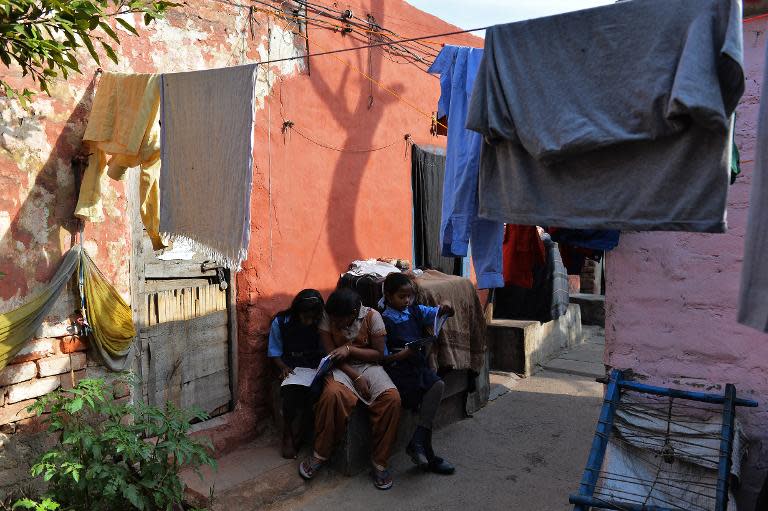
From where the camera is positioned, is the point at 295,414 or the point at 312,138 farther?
the point at 312,138

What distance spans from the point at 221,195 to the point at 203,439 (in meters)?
2.14

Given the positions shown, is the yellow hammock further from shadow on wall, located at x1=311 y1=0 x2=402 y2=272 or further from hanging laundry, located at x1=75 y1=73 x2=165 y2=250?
shadow on wall, located at x1=311 y1=0 x2=402 y2=272

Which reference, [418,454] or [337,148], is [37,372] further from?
[337,148]

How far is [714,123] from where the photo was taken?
6.65ft

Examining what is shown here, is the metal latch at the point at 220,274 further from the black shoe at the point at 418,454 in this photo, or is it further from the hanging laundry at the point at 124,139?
the black shoe at the point at 418,454

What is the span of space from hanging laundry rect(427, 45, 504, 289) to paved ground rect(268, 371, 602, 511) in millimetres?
1816

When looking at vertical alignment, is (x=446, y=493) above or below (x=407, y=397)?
below

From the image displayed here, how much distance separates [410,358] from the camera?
14.8ft

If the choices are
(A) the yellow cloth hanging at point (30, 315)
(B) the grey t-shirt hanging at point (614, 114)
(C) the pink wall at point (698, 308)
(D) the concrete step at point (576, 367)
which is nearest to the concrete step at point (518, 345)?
(D) the concrete step at point (576, 367)

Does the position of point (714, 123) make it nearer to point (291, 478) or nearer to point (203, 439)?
point (291, 478)

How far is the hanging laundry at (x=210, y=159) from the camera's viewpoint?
3074 millimetres

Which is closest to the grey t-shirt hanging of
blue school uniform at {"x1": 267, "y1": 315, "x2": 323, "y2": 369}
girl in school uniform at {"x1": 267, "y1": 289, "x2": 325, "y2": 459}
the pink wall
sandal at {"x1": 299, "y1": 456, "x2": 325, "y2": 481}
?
the pink wall

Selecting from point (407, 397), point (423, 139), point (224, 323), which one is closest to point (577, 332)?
point (423, 139)

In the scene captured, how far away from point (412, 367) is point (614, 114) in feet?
8.86
